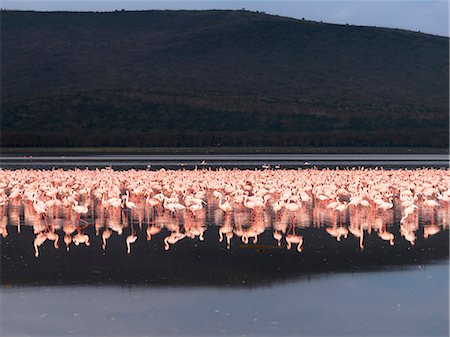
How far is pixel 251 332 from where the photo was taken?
9.29 metres

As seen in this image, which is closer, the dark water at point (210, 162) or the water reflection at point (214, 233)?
the water reflection at point (214, 233)

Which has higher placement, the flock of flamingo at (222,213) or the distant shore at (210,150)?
the distant shore at (210,150)

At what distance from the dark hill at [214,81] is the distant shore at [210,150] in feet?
13.7

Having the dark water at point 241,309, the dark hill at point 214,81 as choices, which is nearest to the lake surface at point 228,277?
the dark water at point 241,309

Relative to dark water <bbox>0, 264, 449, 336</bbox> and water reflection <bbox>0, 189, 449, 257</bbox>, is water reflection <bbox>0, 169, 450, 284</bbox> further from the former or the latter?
dark water <bbox>0, 264, 449, 336</bbox>

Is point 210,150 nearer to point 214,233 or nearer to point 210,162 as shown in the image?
point 210,162

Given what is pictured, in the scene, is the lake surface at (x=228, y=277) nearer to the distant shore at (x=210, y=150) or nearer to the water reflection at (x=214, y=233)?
the water reflection at (x=214, y=233)

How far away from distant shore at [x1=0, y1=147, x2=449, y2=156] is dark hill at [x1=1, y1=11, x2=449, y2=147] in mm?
4189

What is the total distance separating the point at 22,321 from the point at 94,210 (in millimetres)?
10767

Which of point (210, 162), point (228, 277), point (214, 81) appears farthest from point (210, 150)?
point (228, 277)

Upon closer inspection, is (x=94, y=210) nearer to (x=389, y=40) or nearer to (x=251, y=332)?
(x=251, y=332)

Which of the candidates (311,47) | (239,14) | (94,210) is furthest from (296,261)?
(239,14)

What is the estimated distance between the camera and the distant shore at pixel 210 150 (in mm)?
69562

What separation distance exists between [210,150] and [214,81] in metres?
31.0
